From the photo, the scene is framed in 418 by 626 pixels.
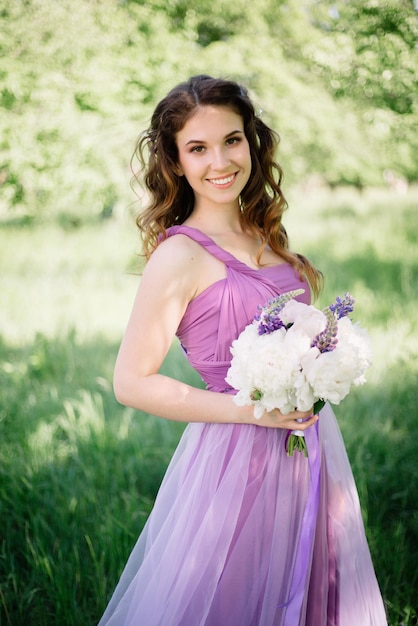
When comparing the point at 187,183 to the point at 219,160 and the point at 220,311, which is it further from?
the point at 220,311

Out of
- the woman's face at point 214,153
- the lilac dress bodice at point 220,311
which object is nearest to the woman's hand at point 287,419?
the lilac dress bodice at point 220,311

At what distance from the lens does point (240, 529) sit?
1.86 meters

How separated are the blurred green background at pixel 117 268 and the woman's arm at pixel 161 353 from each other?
851 mm

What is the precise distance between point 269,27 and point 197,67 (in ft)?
5.65

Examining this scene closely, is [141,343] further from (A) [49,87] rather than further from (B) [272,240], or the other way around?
(A) [49,87]

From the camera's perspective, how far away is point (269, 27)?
707 centimetres

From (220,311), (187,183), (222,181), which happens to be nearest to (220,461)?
(220,311)

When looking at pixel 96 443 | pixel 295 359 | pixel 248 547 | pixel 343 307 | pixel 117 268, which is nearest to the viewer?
pixel 295 359

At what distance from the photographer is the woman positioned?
1.82m

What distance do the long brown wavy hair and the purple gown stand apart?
0.28m

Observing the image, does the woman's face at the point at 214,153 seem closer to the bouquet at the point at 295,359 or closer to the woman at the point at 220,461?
the woman at the point at 220,461

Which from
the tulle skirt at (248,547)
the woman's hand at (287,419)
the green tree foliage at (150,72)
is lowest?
the tulle skirt at (248,547)

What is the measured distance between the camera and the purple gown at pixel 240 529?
1.83 metres

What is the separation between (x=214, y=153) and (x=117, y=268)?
6450 mm
